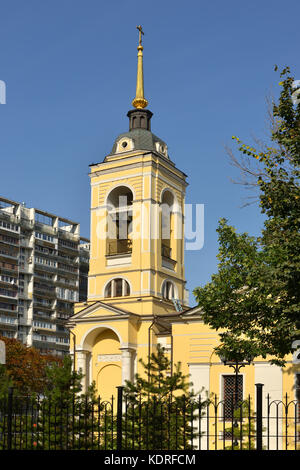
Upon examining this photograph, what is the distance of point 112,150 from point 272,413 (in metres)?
21.5

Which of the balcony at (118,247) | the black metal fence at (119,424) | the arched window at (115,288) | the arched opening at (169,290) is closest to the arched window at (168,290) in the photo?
the arched opening at (169,290)

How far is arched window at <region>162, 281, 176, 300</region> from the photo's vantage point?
133ft

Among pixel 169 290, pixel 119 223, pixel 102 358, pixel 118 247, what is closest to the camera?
pixel 102 358

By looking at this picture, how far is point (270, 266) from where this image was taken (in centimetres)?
1677

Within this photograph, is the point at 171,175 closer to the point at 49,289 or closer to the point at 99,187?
the point at 99,187

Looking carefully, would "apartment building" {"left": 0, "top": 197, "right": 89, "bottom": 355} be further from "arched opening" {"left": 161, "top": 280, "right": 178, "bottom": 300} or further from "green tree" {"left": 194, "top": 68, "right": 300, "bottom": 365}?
"green tree" {"left": 194, "top": 68, "right": 300, "bottom": 365}

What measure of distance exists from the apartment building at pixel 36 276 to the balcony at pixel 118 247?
48.4m

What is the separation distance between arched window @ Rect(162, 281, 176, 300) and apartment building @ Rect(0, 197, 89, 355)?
4882 centimetres

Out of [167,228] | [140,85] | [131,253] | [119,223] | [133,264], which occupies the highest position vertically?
[140,85]

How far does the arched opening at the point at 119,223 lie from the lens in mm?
41062

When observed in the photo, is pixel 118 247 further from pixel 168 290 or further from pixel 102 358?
pixel 102 358

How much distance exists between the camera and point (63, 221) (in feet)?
343

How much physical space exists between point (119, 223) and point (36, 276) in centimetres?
5398

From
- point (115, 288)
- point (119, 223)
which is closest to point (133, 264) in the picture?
point (115, 288)
